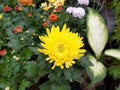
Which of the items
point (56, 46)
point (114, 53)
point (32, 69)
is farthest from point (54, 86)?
point (114, 53)

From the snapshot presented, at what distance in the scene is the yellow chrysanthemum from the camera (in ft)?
6.52

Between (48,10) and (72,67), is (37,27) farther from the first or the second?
(72,67)

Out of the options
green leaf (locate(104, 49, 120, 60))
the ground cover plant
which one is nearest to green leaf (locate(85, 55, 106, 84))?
the ground cover plant

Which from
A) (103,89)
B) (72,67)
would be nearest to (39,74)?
(72,67)

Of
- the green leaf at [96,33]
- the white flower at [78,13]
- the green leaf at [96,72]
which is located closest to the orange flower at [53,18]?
the white flower at [78,13]

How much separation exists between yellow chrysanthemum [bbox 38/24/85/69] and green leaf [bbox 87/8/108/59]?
49 centimetres

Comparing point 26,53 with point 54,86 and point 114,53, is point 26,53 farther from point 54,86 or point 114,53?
point 114,53

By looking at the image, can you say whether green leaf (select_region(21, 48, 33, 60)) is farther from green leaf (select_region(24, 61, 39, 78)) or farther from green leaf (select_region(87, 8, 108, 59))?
green leaf (select_region(87, 8, 108, 59))

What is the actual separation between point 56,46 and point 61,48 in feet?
0.10

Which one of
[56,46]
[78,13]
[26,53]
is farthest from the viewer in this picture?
[78,13]

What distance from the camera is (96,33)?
2557 mm

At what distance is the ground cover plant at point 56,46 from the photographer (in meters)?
Result: 2.04

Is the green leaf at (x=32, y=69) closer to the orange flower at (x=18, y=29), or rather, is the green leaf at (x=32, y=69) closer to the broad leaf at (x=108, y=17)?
the orange flower at (x=18, y=29)

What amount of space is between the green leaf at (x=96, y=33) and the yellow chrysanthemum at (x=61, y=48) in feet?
1.60
